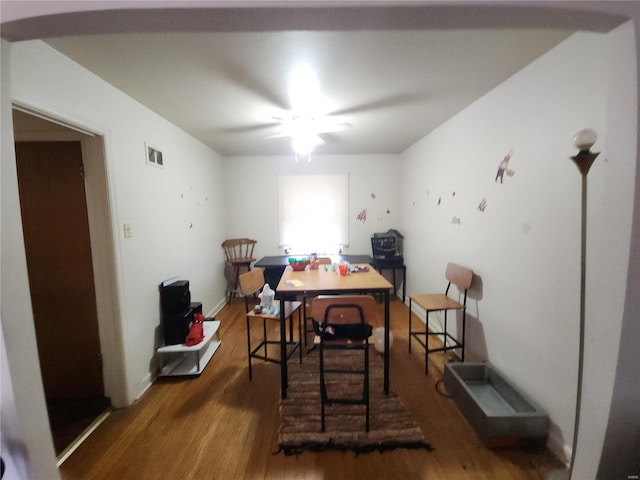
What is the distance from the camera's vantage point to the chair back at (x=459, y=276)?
216 centimetres

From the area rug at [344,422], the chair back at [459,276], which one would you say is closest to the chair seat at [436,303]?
the chair back at [459,276]

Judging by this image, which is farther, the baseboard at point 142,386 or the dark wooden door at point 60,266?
the baseboard at point 142,386

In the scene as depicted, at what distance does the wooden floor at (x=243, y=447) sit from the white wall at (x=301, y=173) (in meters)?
2.51

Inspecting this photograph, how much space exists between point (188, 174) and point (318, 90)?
6.24ft

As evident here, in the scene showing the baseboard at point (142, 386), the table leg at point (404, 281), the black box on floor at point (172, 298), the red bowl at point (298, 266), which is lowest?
the baseboard at point (142, 386)

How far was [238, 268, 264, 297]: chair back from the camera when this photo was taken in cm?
217

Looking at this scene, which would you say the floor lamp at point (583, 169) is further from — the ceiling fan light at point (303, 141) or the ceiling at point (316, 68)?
the ceiling fan light at point (303, 141)

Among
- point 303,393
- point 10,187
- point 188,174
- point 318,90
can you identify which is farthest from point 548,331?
point 188,174

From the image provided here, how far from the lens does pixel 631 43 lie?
0.88m

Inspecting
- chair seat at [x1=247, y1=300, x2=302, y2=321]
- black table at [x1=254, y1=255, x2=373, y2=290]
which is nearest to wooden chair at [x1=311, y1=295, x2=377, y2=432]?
chair seat at [x1=247, y1=300, x2=302, y2=321]

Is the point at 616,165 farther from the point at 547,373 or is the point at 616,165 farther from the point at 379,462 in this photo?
the point at 379,462

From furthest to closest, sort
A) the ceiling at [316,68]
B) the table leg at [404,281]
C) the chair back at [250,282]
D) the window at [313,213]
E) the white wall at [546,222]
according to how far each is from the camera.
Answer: the window at [313,213] < the table leg at [404,281] < the chair back at [250,282] < the ceiling at [316,68] < the white wall at [546,222]

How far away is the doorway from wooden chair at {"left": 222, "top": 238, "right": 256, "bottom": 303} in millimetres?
2159

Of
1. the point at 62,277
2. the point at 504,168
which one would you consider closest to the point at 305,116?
the point at 504,168
